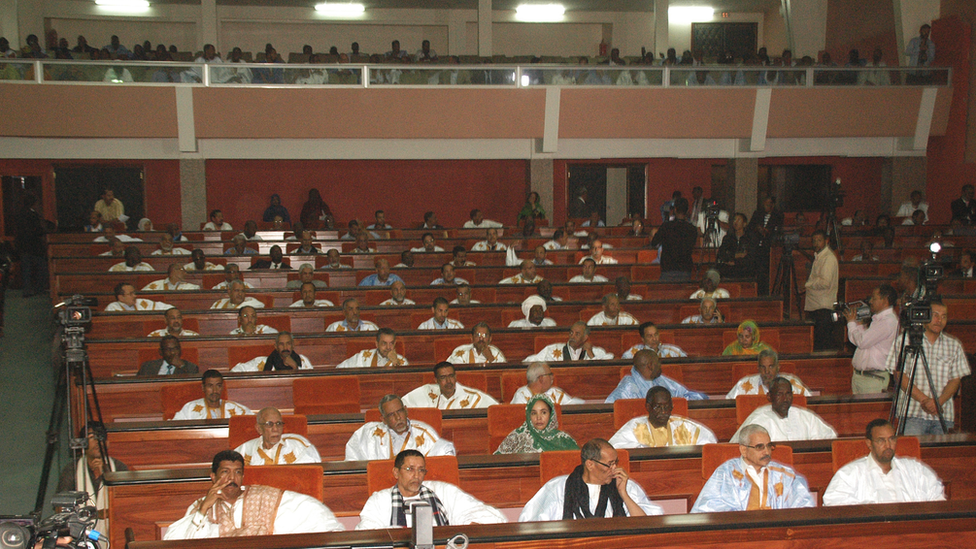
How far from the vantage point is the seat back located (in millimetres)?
5824

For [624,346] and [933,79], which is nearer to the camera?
[624,346]

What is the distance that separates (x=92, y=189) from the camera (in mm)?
14875

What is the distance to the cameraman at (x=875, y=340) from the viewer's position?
5.95m

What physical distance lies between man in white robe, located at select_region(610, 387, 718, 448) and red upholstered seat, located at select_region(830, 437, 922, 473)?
0.82 metres

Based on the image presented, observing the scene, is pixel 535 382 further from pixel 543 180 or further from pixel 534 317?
pixel 543 180

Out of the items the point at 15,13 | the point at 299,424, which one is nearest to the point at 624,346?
the point at 299,424

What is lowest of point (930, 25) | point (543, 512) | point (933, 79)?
point (543, 512)

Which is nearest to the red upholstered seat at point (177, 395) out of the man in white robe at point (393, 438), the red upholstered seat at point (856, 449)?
the man in white robe at point (393, 438)

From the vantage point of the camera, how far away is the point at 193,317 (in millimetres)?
7922

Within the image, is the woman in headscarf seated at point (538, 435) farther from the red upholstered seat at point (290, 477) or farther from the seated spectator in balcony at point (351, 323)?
the seated spectator in balcony at point (351, 323)

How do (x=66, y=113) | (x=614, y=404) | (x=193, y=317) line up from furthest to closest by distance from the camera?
(x=66, y=113) → (x=193, y=317) → (x=614, y=404)

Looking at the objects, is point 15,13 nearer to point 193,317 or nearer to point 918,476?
point 193,317

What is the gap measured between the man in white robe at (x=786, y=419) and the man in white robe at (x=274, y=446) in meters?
2.63

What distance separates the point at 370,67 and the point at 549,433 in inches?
392
